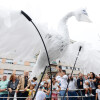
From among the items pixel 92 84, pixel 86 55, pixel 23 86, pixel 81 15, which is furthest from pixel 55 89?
pixel 81 15

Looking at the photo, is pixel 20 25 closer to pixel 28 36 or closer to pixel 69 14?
pixel 28 36

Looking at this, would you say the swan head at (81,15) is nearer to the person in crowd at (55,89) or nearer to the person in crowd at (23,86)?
the person in crowd at (55,89)

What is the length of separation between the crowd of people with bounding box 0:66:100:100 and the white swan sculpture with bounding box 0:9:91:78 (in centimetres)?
46

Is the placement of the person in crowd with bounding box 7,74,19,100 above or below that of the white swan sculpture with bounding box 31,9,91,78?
below

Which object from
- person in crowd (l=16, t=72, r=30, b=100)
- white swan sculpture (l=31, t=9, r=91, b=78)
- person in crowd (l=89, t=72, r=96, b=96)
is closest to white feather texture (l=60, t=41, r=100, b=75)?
white swan sculpture (l=31, t=9, r=91, b=78)

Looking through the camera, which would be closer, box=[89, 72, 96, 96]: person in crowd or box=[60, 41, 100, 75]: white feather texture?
box=[60, 41, 100, 75]: white feather texture

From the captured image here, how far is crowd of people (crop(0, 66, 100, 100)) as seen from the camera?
3741 mm

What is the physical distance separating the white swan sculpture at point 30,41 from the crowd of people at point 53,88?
0.46 m

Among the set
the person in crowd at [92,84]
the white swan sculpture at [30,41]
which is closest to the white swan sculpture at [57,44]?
the white swan sculpture at [30,41]

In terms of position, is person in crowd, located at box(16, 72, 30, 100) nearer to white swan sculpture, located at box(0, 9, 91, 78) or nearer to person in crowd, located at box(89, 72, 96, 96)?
white swan sculpture, located at box(0, 9, 91, 78)

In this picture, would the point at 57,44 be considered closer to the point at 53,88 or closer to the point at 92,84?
the point at 53,88

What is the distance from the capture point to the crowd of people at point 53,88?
147 inches

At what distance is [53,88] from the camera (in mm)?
3986

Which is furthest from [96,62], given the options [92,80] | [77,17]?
[77,17]
